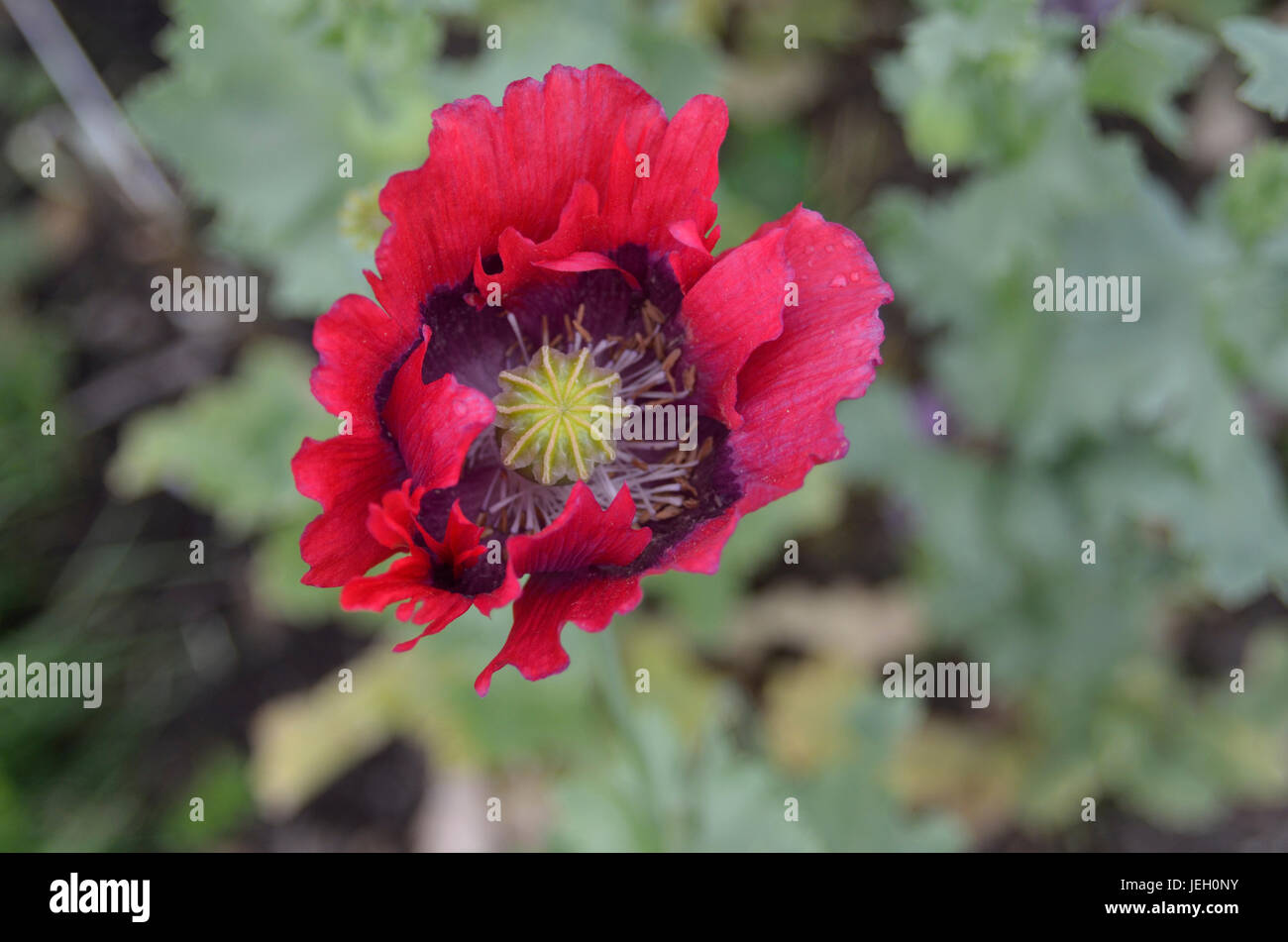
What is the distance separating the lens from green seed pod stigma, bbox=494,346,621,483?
1.87 metres

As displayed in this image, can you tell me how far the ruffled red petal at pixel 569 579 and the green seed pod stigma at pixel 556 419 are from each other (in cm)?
22

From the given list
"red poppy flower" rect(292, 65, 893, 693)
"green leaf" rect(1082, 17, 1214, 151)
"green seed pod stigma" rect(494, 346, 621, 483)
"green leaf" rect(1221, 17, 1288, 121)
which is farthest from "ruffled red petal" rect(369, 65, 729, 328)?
"green leaf" rect(1082, 17, 1214, 151)

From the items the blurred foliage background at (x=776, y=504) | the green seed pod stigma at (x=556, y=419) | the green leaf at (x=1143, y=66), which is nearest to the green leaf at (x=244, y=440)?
the blurred foliage background at (x=776, y=504)

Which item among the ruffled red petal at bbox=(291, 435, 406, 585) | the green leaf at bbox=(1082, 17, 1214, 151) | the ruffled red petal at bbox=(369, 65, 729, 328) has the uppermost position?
the green leaf at bbox=(1082, 17, 1214, 151)

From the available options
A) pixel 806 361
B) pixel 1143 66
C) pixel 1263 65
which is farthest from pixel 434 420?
pixel 1143 66

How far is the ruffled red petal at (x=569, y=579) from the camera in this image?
1508 mm

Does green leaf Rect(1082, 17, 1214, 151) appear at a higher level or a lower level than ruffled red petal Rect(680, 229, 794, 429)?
higher

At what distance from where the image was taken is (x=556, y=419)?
6.13 feet

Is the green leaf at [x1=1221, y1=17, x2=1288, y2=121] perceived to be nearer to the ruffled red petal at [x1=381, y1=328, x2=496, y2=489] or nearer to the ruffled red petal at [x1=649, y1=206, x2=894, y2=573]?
the ruffled red petal at [x1=649, y1=206, x2=894, y2=573]

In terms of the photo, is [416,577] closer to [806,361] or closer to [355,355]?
[355,355]

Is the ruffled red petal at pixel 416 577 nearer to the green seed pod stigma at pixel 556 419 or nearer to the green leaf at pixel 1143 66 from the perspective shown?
the green seed pod stigma at pixel 556 419

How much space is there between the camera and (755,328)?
1707mm

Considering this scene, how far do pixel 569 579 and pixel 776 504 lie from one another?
194 cm
